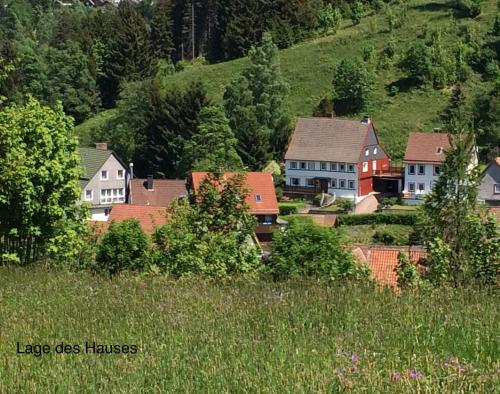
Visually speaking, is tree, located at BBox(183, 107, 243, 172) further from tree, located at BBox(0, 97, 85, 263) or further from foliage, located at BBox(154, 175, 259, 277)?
foliage, located at BBox(154, 175, 259, 277)

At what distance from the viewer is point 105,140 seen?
62.7m

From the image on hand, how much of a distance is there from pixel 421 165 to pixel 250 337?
4862cm

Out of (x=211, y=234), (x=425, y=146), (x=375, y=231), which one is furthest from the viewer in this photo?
(x=425, y=146)

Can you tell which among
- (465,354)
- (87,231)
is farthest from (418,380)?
(87,231)

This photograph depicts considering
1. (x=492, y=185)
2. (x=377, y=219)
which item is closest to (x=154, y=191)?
(x=377, y=219)

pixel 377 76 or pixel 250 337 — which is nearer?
pixel 250 337

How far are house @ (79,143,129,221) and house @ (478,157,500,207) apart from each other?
76.6 feet

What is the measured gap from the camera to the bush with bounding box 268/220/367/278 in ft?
43.7

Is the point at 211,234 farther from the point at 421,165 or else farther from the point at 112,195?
the point at 421,165

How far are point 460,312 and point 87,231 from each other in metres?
14.5

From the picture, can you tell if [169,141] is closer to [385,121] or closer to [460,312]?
[385,121]

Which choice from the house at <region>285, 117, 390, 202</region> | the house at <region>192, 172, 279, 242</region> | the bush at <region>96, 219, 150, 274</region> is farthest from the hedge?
the bush at <region>96, 219, 150, 274</region>

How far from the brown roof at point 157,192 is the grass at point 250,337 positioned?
4011 cm

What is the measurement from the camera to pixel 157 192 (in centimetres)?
5000
